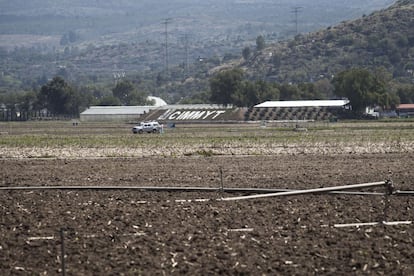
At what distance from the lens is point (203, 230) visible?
18781 mm

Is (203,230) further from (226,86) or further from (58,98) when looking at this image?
(58,98)

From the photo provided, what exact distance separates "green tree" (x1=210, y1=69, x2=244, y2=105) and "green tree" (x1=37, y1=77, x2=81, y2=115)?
28.1 metres

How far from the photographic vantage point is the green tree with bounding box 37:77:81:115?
15975 cm

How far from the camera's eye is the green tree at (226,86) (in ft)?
464

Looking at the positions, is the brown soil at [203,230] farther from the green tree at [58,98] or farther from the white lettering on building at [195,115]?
the green tree at [58,98]

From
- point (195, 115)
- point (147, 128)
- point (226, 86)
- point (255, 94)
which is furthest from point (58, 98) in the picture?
point (147, 128)

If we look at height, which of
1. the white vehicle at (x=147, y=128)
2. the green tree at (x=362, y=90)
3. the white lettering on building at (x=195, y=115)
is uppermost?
the green tree at (x=362, y=90)

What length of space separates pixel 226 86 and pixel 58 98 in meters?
32.5

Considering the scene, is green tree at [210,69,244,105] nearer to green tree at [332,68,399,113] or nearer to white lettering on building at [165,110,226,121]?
white lettering on building at [165,110,226,121]

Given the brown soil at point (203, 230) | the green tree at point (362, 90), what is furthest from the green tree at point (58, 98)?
the brown soil at point (203, 230)

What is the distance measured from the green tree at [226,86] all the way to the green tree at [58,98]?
2805 centimetres

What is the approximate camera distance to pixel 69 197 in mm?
→ 24938

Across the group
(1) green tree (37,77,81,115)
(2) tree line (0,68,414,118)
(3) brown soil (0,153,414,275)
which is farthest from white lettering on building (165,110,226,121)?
(3) brown soil (0,153,414,275)

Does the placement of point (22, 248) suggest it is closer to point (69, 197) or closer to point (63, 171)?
point (69, 197)
